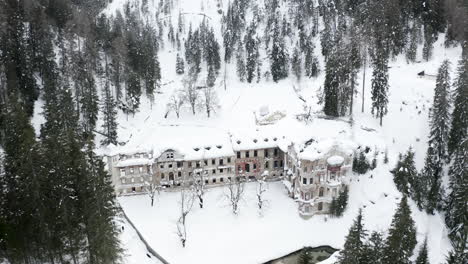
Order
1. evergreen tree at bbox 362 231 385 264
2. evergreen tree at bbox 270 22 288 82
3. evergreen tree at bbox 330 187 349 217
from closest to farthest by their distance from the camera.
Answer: evergreen tree at bbox 362 231 385 264
evergreen tree at bbox 330 187 349 217
evergreen tree at bbox 270 22 288 82

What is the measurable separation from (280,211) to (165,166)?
18472 mm

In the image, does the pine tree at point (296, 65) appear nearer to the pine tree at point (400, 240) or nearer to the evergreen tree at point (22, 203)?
the pine tree at point (400, 240)

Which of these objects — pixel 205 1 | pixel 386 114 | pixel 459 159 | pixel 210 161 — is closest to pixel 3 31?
pixel 210 161

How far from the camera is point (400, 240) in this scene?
148 ft

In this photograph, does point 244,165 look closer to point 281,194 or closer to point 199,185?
point 281,194

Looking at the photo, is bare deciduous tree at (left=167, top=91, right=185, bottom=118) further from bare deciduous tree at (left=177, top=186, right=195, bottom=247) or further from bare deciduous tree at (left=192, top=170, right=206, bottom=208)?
bare deciduous tree at (left=177, top=186, right=195, bottom=247)

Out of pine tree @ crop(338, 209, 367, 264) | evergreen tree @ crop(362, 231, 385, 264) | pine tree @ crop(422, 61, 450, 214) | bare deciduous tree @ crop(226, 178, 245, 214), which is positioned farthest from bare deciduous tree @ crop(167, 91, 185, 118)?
pine tree @ crop(338, 209, 367, 264)

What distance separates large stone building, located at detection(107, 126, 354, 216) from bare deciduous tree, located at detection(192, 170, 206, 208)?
0.16 meters

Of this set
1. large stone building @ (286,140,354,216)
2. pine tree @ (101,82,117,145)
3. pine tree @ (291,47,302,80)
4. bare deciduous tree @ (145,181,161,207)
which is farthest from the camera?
pine tree @ (291,47,302,80)

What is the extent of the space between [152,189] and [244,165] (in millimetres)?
14530

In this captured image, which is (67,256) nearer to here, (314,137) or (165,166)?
(165,166)

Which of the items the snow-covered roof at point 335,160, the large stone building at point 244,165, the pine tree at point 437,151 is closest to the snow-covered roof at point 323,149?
the large stone building at point 244,165

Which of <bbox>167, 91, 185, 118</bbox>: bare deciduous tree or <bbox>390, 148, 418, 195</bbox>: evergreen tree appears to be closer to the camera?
<bbox>390, 148, 418, 195</bbox>: evergreen tree

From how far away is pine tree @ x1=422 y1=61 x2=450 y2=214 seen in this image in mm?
58188
